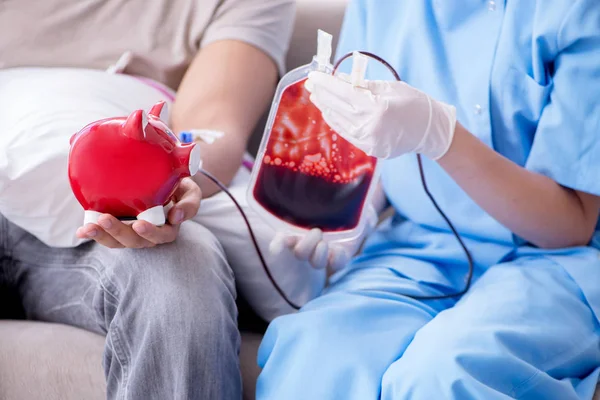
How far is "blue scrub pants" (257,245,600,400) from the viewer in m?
0.74

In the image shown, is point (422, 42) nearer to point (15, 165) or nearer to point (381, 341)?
point (381, 341)

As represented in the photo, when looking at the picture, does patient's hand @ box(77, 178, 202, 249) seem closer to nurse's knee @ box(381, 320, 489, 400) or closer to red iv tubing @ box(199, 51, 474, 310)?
red iv tubing @ box(199, 51, 474, 310)

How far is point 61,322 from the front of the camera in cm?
102

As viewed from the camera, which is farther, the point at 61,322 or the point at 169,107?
the point at 169,107

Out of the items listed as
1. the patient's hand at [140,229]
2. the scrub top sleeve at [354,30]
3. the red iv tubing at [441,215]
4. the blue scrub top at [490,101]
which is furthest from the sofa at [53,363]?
the scrub top sleeve at [354,30]

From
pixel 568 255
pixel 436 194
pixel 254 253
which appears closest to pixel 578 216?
pixel 568 255

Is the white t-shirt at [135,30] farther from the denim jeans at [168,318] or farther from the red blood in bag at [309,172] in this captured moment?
the denim jeans at [168,318]

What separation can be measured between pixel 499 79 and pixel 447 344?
0.38 metres

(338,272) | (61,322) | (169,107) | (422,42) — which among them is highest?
(422,42)

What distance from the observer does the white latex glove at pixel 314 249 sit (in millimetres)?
990

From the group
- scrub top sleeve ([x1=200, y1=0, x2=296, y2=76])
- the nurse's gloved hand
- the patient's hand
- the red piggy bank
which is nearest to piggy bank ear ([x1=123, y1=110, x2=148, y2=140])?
the red piggy bank

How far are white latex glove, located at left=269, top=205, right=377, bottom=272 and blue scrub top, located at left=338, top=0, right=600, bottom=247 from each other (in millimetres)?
122

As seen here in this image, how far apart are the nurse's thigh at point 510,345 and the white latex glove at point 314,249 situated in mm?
213

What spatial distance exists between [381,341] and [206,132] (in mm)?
462
